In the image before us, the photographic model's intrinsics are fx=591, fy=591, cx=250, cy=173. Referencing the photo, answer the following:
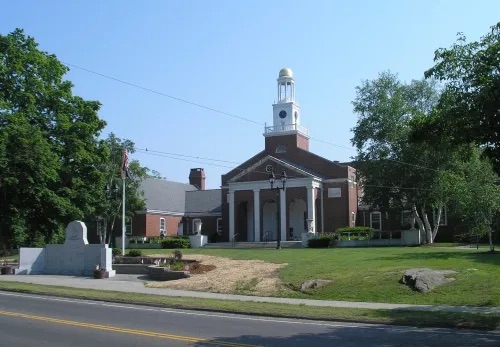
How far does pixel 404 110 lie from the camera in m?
52.6

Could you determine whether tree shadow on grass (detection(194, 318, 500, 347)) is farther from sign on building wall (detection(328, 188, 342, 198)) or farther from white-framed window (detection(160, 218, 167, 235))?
white-framed window (detection(160, 218, 167, 235))

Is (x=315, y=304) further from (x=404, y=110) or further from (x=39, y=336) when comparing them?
(x=404, y=110)

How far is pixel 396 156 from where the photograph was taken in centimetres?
5247

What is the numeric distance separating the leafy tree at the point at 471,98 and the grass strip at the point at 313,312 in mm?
3883

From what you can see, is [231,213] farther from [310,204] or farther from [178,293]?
[178,293]

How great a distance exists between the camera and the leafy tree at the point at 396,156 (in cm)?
5028

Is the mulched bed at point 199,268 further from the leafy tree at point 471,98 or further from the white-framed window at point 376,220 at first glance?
the white-framed window at point 376,220

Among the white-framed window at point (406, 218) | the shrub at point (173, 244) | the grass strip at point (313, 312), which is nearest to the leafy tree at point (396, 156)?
the white-framed window at point (406, 218)

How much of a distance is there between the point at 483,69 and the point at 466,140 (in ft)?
5.66

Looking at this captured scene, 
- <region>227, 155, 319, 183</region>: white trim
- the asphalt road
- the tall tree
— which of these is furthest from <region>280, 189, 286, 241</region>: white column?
the asphalt road

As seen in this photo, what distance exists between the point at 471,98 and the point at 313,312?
7.20m

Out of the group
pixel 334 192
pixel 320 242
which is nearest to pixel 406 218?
pixel 334 192

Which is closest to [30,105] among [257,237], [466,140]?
[257,237]

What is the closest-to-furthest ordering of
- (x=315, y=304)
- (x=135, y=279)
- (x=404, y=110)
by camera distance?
(x=315, y=304), (x=135, y=279), (x=404, y=110)
